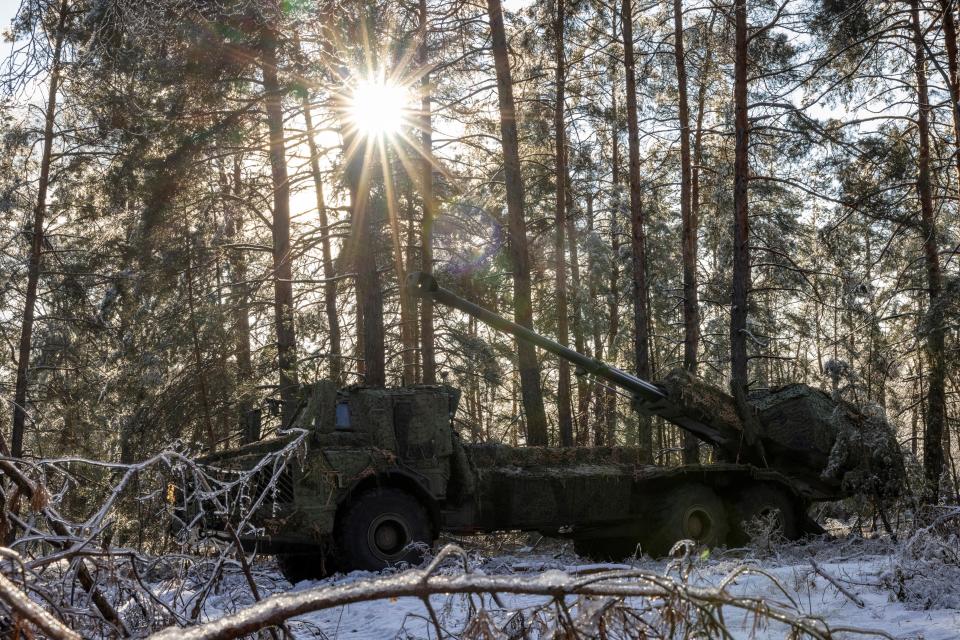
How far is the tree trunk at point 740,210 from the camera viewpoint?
14391mm

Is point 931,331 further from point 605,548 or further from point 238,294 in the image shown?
point 238,294

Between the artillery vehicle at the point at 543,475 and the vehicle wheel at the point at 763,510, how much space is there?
0.06ft

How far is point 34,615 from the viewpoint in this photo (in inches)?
57.6

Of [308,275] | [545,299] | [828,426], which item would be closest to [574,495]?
[828,426]

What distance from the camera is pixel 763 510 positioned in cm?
1129

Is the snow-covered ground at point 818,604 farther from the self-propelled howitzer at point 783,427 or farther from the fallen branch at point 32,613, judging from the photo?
the self-propelled howitzer at point 783,427

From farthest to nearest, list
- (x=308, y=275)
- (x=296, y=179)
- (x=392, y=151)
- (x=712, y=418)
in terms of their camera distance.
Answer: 1. (x=308, y=275)
2. (x=392, y=151)
3. (x=296, y=179)
4. (x=712, y=418)

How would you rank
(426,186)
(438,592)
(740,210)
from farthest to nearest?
1. (426,186)
2. (740,210)
3. (438,592)

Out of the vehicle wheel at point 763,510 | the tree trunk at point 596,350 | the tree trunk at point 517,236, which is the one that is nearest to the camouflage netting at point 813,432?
the vehicle wheel at point 763,510

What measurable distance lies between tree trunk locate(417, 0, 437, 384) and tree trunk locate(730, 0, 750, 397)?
5.09 meters

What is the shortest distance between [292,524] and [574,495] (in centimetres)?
351

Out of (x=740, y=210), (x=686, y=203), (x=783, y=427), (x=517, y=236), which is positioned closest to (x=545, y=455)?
(x=783, y=427)

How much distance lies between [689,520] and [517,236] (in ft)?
18.4

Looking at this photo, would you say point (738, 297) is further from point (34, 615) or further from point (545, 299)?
point (34, 615)
